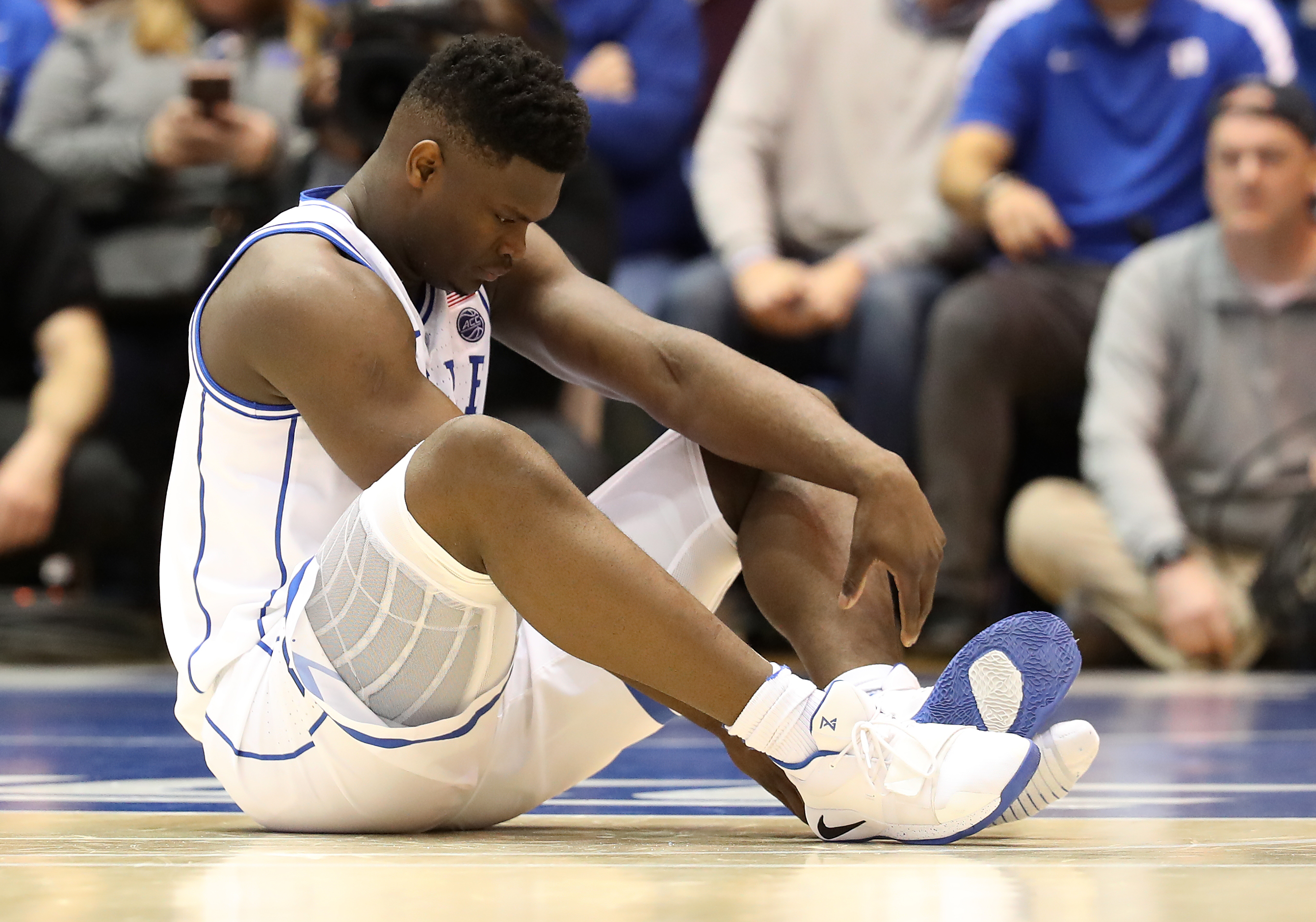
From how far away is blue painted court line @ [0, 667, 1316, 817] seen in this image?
80.7 inches

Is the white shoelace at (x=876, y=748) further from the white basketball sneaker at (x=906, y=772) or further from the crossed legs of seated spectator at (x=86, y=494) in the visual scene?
the crossed legs of seated spectator at (x=86, y=494)

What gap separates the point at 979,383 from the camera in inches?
173

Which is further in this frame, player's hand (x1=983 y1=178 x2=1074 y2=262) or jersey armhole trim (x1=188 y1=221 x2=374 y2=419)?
player's hand (x1=983 y1=178 x2=1074 y2=262)

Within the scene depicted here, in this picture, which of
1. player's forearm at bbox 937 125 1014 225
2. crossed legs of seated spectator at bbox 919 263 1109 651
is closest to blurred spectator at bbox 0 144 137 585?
crossed legs of seated spectator at bbox 919 263 1109 651

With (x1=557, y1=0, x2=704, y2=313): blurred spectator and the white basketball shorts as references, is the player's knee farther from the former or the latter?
(x1=557, y1=0, x2=704, y2=313): blurred spectator

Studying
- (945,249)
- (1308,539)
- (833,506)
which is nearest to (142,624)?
(945,249)

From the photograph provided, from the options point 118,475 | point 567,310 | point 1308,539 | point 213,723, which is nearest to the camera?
point 213,723

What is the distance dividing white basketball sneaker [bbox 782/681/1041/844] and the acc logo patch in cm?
59

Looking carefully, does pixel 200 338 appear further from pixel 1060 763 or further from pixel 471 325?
pixel 1060 763

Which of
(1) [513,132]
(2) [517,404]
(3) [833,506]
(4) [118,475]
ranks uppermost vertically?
(1) [513,132]

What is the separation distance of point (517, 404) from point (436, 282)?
2551 mm

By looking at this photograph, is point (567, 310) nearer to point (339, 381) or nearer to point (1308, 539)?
point (339, 381)

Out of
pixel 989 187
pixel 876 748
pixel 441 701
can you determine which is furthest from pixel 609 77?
pixel 876 748

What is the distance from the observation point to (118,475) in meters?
4.57
